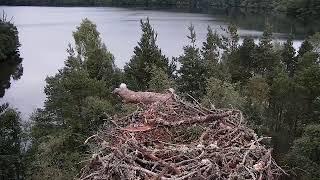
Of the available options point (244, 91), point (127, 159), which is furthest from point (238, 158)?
point (244, 91)

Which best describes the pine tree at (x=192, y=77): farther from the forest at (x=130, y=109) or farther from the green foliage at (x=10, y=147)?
the green foliage at (x=10, y=147)

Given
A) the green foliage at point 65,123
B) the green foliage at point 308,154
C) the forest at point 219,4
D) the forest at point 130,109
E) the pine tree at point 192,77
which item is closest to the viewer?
the green foliage at point 308,154

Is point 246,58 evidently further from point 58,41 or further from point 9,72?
point 58,41

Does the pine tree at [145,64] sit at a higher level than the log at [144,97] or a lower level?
lower

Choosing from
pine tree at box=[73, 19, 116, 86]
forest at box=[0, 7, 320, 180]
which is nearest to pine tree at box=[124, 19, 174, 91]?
forest at box=[0, 7, 320, 180]

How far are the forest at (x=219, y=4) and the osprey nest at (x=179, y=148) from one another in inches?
4508

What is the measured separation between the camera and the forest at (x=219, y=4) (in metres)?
118

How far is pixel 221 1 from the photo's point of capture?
151m

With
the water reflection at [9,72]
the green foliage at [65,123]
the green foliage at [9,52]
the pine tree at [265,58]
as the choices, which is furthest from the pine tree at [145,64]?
the green foliage at [9,52]

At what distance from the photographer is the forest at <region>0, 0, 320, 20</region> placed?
118250mm

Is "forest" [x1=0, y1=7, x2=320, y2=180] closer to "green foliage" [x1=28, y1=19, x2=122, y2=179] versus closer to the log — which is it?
"green foliage" [x1=28, y1=19, x2=122, y2=179]

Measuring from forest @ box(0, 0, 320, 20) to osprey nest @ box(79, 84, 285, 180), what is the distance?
11450cm

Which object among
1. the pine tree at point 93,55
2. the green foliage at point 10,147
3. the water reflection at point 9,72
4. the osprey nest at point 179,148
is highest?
the osprey nest at point 179,148

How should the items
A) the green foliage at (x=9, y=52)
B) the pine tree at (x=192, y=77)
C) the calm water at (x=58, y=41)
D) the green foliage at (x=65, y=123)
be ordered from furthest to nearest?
1. the green foliage at (x=9, y=52)
2. the calm water at (x=58, y=41)
3. the pine tree at (x=192, y=77)
4. the green foliage at (x=65, y=123)
